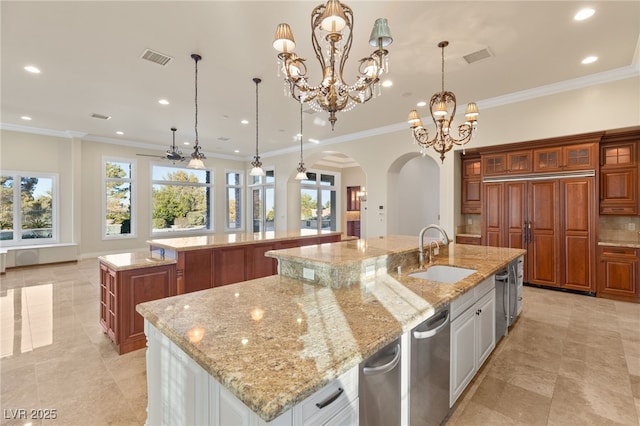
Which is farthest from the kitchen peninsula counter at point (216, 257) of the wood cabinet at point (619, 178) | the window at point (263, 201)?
the window at point (263, 201)

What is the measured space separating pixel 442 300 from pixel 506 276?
5.53 ft

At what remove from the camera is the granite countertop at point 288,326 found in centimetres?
89

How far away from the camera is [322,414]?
0.99 metres

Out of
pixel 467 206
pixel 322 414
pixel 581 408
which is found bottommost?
pixel 581 408

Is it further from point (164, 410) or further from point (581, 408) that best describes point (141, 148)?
point (581, 408)

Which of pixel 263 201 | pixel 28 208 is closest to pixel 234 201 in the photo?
pixel 263 201

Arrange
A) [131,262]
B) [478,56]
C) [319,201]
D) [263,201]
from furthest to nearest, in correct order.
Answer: [319,201] → [263,201] → [478,56] → [131,262]

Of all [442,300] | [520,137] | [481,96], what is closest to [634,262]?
[520,137]

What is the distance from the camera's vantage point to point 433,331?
155 centimetres

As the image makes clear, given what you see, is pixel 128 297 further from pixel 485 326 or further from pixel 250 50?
pixel 485 326

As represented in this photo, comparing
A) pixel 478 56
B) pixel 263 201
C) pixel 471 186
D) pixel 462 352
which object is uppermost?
pixel 478 56

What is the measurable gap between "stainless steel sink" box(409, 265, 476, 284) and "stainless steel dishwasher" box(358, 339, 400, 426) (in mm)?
1284

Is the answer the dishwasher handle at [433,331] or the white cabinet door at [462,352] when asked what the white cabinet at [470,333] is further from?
the dishwasher handle at [433,331]

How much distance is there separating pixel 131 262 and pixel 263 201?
23.7 ft
